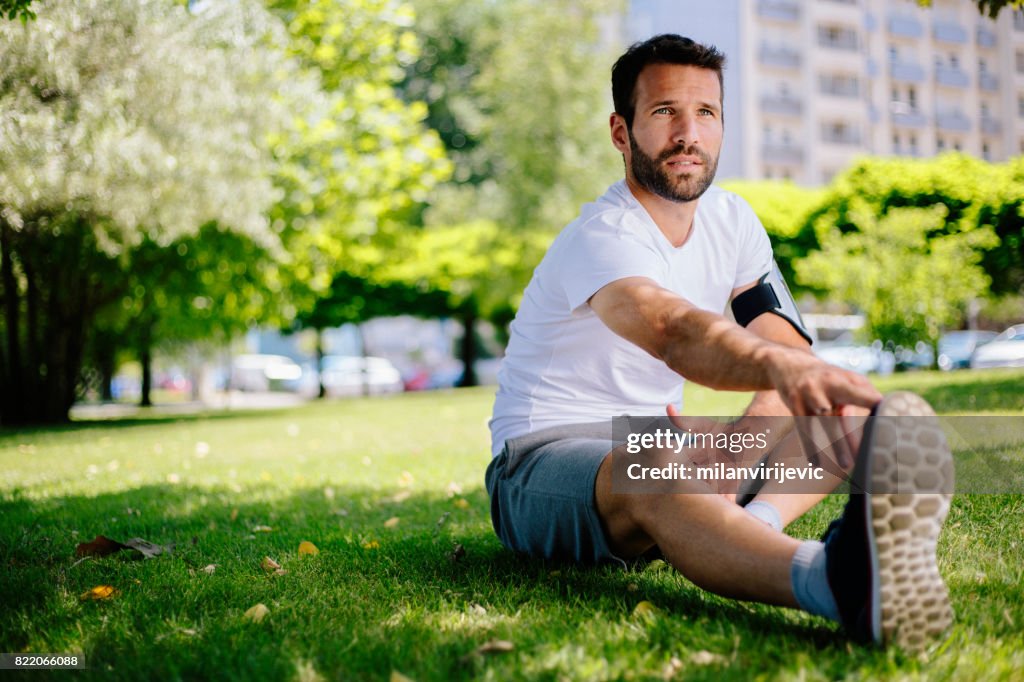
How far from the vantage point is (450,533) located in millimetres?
3748

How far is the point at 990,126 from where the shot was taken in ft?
37.2

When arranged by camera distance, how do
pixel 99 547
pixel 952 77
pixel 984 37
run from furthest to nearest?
pixel 952 77 < pixel 984 37 < pixel 99 547

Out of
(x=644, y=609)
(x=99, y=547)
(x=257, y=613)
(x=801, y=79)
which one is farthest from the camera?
(x=801, y=79)

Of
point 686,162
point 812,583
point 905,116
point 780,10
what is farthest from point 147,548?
point 780,10

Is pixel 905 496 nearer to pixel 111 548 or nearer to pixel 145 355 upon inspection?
pixel 111 548

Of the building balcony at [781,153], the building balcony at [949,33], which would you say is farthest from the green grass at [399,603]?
the building balcony at [781,153]

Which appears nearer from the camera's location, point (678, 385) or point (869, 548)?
point (869, 548)

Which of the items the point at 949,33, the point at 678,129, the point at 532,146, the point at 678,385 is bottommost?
the point at 678,385

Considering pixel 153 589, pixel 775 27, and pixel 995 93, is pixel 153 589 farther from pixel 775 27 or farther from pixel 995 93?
pixel 775 27

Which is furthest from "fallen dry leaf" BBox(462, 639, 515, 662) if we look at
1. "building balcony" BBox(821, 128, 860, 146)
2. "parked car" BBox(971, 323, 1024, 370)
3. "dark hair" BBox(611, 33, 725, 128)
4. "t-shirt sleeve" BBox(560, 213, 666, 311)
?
"building balcony" BBox(821, 128, 860, 146)

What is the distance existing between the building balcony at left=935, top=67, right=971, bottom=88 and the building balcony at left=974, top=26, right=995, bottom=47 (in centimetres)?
105

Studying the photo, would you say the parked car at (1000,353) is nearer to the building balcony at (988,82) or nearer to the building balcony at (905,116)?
the building balcony at (905,116)

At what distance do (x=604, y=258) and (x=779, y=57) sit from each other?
38.0 meters

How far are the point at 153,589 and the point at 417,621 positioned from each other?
3.42 feet
